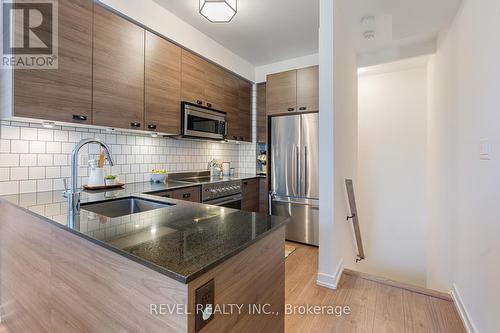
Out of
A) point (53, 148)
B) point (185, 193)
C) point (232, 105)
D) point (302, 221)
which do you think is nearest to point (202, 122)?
point (232, 105)

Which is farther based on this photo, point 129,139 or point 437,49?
point 437,49

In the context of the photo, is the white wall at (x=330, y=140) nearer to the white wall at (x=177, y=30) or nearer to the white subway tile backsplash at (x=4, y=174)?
the white wall at (x=177, y=30)

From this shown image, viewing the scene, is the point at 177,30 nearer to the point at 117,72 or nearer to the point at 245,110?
the point at 117,72

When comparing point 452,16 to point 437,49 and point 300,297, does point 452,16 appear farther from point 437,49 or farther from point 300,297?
point 300,297

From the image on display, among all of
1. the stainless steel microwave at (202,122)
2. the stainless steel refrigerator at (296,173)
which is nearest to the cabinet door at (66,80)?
the stainless steel microwave at (202,122)

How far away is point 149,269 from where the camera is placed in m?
0.67

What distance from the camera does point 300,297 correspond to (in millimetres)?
1892

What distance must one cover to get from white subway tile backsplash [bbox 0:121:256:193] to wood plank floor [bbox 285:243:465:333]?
1.95 meters

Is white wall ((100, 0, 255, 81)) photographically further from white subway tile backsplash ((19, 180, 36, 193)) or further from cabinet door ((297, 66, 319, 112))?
white subway tile backsplash ((19, 180, 36, 193))

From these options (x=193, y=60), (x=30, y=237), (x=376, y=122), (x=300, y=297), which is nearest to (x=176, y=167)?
(x=193, y=60)

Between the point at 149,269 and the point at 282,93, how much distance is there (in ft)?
9.89

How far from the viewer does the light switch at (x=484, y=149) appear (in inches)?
54.4

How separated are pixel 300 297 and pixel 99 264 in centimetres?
160
